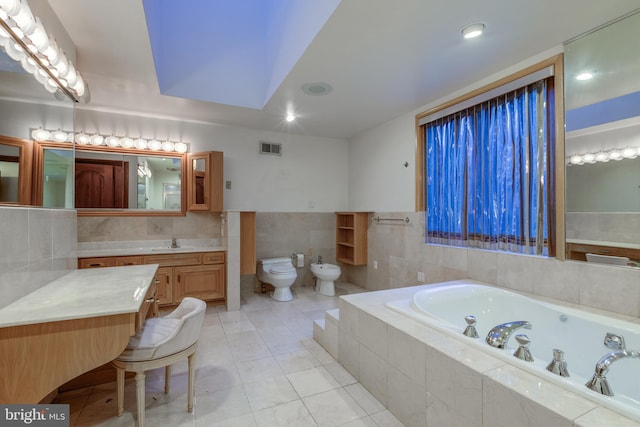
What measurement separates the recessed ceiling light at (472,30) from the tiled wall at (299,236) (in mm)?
3107

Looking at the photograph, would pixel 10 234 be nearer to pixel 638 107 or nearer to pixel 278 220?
pixel 278 220

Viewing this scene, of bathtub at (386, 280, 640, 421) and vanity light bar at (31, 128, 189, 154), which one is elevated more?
vanity light bar at (31, 128, 189, 154)

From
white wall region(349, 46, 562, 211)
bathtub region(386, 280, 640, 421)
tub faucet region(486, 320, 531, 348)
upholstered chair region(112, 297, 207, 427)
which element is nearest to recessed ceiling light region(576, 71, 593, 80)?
white wall region(349, 46, 562, 211)

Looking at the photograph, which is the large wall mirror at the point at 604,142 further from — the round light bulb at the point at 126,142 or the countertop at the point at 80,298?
the round light bulb at the point at 126,142

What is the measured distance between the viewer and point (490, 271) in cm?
258

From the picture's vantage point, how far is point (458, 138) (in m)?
2.96

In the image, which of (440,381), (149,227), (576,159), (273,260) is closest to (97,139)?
(149,227)

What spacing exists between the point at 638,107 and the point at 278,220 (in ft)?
12.3

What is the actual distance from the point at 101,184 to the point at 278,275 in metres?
2.41

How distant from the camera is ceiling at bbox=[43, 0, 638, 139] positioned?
1.80 metres

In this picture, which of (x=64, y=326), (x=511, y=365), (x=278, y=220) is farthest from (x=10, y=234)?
(x=278, y=220)

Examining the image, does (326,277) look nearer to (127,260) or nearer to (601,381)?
(127,260)

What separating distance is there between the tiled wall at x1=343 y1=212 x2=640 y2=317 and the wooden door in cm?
334

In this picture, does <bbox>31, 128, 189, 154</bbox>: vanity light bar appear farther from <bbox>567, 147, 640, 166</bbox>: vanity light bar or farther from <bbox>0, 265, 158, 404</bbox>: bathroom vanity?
<bbox>567, 147, 640, 166</bbox>: vanity light bar
